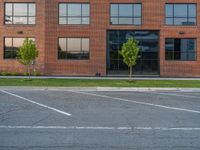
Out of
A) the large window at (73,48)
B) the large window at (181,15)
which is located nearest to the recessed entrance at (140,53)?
the large window at (181,15)

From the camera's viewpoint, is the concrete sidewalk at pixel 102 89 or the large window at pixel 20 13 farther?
the large window at pixel 20 13

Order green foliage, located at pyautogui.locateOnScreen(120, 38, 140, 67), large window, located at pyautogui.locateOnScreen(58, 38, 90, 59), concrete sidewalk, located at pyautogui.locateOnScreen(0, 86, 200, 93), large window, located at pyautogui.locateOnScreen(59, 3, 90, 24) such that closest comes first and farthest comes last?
concrete sidewalk, located at pyautogui.locateOnScreen(0, 86, 200, 93), green foliage, located at pyautogui.locateOnScreen(120, 38, 140, 67), large window, located at pyautogui.locateOnScreen(58, 38, 90, 59), large window, located at pyautogui.locateOnScreen(59, 3, 90, 24)

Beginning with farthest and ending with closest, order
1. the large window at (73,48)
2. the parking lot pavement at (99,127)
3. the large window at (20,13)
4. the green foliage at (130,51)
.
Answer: the large window at (20,13), the large window at (73,48), the green foliage at (130,51), the parking lot pavement at (99,127)

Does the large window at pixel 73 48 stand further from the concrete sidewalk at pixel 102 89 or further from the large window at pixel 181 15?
the concrete sidewalk at pixel 102 89

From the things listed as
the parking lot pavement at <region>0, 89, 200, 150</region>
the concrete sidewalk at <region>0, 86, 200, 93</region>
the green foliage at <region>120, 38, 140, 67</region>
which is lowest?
the concrete sidewalk at <region>0, 86, 200, 93</region>

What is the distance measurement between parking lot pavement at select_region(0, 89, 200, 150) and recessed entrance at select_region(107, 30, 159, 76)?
23.0 meters

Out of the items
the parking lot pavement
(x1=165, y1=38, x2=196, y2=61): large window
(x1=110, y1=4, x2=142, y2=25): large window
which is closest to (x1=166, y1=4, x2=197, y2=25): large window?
(x1=165, y1=38, x2=196, y2=61): large window

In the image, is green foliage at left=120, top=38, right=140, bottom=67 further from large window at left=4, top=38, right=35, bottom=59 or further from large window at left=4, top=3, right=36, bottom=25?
large window at left=4, top=38, right=35, bottom=59

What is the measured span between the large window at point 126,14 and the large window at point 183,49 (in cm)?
413

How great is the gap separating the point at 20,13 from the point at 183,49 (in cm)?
1679

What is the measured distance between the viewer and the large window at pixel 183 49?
36.9 metres

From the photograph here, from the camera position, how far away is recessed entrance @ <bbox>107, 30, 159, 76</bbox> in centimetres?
3734

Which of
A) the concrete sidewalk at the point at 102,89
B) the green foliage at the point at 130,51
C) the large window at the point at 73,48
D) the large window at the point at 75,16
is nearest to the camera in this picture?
the concrete sidewalk at the point at 102,89

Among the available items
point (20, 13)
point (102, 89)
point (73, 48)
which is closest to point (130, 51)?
point (102, 89)
